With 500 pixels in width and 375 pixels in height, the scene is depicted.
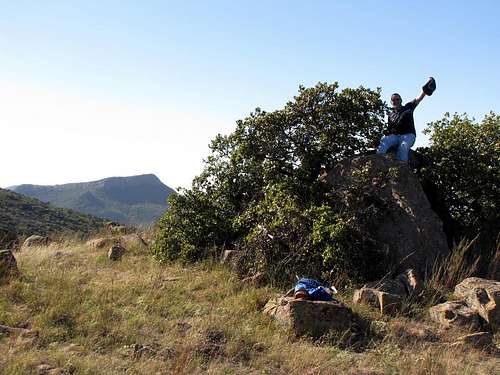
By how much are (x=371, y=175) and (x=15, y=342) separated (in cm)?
678

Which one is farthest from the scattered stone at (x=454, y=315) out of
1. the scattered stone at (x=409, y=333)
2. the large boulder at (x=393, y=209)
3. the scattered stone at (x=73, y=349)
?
the scattered stone at (x=73, y=349)

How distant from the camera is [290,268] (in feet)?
29.5

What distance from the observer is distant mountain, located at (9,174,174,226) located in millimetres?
137250

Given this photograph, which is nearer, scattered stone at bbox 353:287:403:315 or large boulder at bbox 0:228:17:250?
scattered stone at bbox 353:287:403:315

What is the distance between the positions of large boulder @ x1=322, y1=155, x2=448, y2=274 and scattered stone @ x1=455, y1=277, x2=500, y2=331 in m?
0.93

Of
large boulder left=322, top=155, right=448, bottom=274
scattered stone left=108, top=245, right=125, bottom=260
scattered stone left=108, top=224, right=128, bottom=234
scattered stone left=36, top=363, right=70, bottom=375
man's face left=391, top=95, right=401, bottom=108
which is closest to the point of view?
scattered stone left=36, top=363, right=70, bottom=375

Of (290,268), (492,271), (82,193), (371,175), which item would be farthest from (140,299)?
(82,193)

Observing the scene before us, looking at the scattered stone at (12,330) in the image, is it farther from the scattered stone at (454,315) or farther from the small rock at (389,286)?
the scattered stone at (454,315)

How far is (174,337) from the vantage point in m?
6.51

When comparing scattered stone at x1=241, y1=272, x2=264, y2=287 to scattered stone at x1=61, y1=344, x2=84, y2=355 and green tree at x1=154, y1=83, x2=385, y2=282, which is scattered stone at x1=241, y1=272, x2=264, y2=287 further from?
scattered stone at x1=61, y1=344, x2=84, y2=355

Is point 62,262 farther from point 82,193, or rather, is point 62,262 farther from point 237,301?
point 82,193

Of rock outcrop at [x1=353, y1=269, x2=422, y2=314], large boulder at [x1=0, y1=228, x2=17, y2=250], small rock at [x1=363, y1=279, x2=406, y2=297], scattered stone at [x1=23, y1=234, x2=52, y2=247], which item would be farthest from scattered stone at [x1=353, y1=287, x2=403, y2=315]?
scattered stone at [x1=23, y1=234, x2=52, y2=247]

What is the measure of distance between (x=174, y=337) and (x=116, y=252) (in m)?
5.20

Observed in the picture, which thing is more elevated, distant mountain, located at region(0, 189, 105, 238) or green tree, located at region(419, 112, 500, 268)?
green tree, located at region(419, 112, 500, 268)
